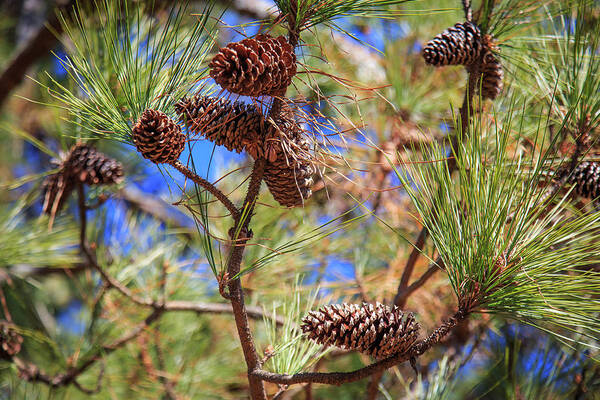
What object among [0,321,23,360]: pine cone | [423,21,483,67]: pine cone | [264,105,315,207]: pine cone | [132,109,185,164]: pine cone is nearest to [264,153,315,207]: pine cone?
[264,105,315,207]: pine cone

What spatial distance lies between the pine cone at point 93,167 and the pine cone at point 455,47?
1.57 feet

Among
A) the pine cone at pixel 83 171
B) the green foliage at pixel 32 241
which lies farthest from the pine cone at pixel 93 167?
the green foliage at pixel 32 241

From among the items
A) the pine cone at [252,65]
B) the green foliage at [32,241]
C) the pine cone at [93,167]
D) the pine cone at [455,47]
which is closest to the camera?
the pine cone at [252,65]

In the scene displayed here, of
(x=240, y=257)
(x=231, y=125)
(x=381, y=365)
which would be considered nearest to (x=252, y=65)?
(x=231, y=125)

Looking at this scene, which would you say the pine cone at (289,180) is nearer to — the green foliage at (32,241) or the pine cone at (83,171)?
the pine cone at (83,171)

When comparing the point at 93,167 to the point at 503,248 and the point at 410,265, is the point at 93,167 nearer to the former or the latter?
the point at 410,265

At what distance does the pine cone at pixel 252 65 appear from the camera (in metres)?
0.49

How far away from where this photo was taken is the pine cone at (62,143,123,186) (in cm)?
84

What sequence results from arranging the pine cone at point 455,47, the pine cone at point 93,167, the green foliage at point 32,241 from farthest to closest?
the green foliage at point 32,241
the pine cone at point 93,167
the pine cone at point 455,47

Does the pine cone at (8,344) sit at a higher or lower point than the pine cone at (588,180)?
lower

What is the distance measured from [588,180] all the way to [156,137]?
1.66 feet

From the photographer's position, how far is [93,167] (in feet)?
2.77

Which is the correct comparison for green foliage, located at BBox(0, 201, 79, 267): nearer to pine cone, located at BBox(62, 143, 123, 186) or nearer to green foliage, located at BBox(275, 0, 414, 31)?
pine cone, located at BBox(62, 143, 123, 186)

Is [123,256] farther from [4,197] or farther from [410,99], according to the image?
[4,197]
